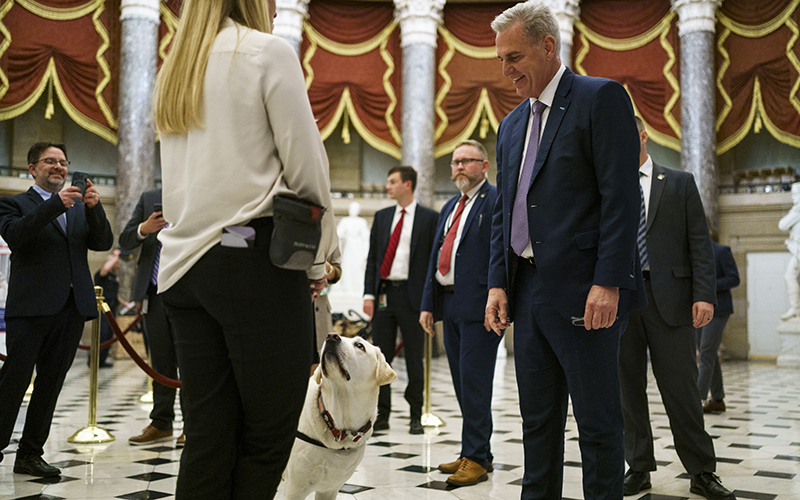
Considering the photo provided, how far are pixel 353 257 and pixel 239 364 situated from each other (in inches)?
424

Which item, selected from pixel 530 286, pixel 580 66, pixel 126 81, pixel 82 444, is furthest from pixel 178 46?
pixel 580 66

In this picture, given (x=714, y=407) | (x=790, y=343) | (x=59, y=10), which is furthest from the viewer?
(x=59, y=10)

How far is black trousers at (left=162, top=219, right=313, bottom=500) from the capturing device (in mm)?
1466

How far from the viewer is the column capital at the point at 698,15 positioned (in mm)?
12945

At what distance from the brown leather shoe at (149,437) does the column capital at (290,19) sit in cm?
966

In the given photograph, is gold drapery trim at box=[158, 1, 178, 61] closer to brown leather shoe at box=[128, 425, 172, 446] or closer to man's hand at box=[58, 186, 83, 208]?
brown leather shoe at box=[128, 425, 172, 446]

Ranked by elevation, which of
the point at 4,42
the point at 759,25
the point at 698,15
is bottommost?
the point at 4,42

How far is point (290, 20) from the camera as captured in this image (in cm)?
1288

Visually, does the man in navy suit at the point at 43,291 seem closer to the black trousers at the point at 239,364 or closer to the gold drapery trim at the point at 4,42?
the black trousers at the point at 239,364

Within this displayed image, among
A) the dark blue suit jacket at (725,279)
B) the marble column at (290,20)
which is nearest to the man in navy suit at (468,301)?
the dark blue suit jacket at (725,279)

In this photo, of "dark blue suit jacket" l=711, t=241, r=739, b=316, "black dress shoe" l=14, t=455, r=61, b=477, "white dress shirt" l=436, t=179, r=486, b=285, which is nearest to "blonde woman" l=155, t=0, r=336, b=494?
"black dress shoe" l=14, t=455, r=61, b=477

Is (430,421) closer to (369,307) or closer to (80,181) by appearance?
(369,307)

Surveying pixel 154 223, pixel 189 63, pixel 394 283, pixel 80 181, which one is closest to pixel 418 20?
pixel 394 283

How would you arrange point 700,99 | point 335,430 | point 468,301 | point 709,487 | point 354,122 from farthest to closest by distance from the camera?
1. point 354,122
2. point 700,99
3. point 468,301
4. point 709,487
5. point 335,430
